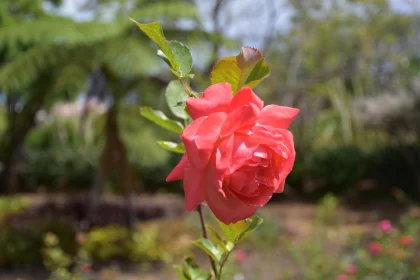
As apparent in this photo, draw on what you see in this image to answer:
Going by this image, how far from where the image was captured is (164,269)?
5.33m

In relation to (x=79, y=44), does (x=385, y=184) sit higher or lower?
lower

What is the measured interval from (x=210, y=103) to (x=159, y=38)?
139 millimetres

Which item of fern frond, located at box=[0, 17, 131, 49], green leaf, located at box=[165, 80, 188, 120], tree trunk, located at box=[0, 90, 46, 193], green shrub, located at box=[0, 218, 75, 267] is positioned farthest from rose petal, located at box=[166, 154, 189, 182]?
tree trunk, located at box=[0, 90, 46, 193]

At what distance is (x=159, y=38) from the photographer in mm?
634

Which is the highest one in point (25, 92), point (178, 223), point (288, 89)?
point (25, 92)

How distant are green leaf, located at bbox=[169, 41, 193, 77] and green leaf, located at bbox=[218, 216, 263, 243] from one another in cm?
22

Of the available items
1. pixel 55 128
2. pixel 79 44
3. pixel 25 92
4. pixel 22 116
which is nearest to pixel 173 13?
pixel 79 44

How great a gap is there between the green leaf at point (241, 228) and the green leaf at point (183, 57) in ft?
0.73

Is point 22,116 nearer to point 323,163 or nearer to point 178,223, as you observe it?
point 178,223

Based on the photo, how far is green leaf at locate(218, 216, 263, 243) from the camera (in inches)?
27.3

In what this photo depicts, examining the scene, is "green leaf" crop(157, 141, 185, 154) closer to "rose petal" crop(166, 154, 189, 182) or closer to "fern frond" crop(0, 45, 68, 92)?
"rose petal" crop(166, 154, 189, 182)

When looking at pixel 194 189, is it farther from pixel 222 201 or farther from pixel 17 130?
pixel 17 130

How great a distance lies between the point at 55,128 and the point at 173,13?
22.5ft

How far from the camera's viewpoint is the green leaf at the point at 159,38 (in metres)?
0.61
